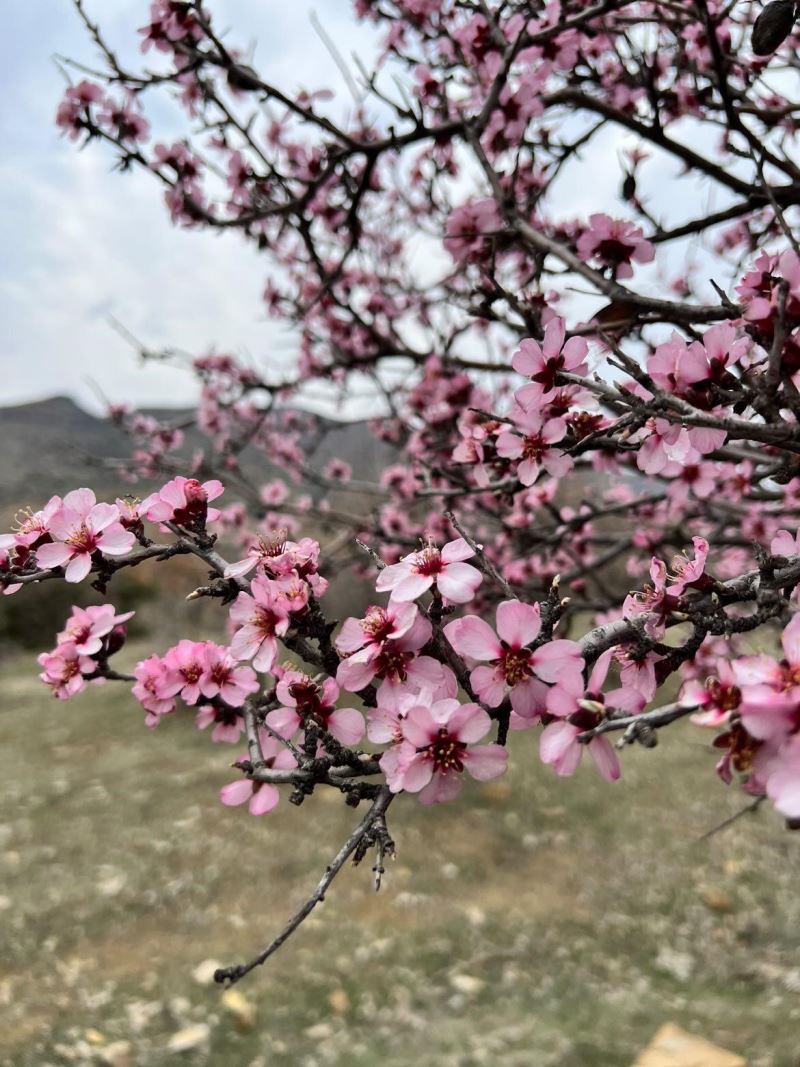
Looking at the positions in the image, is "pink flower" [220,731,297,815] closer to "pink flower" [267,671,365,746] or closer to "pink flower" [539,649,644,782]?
"pink flower" [267,671,365,746]

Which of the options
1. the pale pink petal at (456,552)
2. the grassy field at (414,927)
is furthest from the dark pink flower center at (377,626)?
the grassy field at (414,927)

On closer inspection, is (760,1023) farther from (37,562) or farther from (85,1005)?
(37,562)

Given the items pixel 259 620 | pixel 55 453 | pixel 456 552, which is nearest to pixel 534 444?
pixel 456 552

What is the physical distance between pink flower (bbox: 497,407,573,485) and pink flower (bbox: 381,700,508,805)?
0.57 meters

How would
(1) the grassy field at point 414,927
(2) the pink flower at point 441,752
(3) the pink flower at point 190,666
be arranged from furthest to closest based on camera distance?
(1) the grassy field at point 414,927 < (3) the pink flower at point 190,666 < (2) the pink flower at point 441,752

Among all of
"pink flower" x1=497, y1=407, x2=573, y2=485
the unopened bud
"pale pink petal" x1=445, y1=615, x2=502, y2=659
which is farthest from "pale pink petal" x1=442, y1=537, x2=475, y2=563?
the unopened bud

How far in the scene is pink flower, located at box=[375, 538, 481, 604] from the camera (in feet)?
3.22

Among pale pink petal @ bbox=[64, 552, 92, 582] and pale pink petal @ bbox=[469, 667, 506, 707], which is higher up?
pale pink petal @ bbox=[64, 552, 92, 582]

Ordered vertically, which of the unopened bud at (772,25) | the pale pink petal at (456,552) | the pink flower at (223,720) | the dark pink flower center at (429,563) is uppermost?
the unopened bud at (772,25)

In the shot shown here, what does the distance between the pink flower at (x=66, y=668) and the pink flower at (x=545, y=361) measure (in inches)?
37.1

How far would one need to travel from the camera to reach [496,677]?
0.96 m

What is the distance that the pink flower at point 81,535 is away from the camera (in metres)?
1.18

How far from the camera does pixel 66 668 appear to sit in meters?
1.39

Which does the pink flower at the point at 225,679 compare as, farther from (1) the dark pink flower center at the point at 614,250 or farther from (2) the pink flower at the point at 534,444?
(1) the dark pink flower center at the point at 614,250
